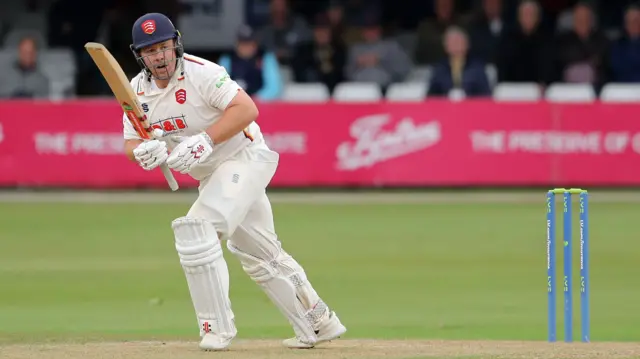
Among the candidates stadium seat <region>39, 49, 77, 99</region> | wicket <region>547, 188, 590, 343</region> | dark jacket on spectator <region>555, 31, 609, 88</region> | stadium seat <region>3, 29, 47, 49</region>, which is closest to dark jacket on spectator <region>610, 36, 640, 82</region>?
dark jacket on spectator <region>555, 31, 609, 88</region>

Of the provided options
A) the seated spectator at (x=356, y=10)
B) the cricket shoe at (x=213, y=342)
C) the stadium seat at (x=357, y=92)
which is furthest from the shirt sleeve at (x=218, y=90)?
the seated spectator at (x=356, y=10)

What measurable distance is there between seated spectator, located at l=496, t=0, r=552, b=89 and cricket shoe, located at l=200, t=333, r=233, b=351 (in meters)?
12.5

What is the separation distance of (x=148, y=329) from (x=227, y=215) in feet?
6.67

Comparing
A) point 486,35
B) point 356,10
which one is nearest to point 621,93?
point 486,35

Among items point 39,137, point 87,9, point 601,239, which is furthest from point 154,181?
point 601,239

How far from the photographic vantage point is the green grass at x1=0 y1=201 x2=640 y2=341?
9555 millimetres

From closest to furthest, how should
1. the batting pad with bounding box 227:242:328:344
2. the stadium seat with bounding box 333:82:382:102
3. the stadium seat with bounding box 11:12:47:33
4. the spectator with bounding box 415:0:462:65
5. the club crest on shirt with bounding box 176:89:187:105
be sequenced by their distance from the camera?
the club crest on shirt with bounding box 176:89:187:105
the batting pad with bounding box 227:242:328:344
the stadium seat with bounding box 333:82:382:102
the spectator with bounding box 415:0:462:65
the stadium seat with bounding box 11:12:47:33

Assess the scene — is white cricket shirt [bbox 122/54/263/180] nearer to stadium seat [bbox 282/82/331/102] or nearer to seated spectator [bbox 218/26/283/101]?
seated spectator [bbox 218/26/283/101]

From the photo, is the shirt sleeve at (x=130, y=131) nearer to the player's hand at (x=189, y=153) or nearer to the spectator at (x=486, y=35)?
the player's hand at (x=189, y=153)

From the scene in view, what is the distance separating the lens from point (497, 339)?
8820 mm

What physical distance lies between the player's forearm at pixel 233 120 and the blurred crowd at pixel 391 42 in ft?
34.3

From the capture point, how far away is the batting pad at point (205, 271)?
7.44m

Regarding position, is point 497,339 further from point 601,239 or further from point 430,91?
point 430,91

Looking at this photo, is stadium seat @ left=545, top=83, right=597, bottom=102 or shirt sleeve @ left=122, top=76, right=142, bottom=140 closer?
shirt sleeve @ left=122, top=76, right=142, bottom=140
